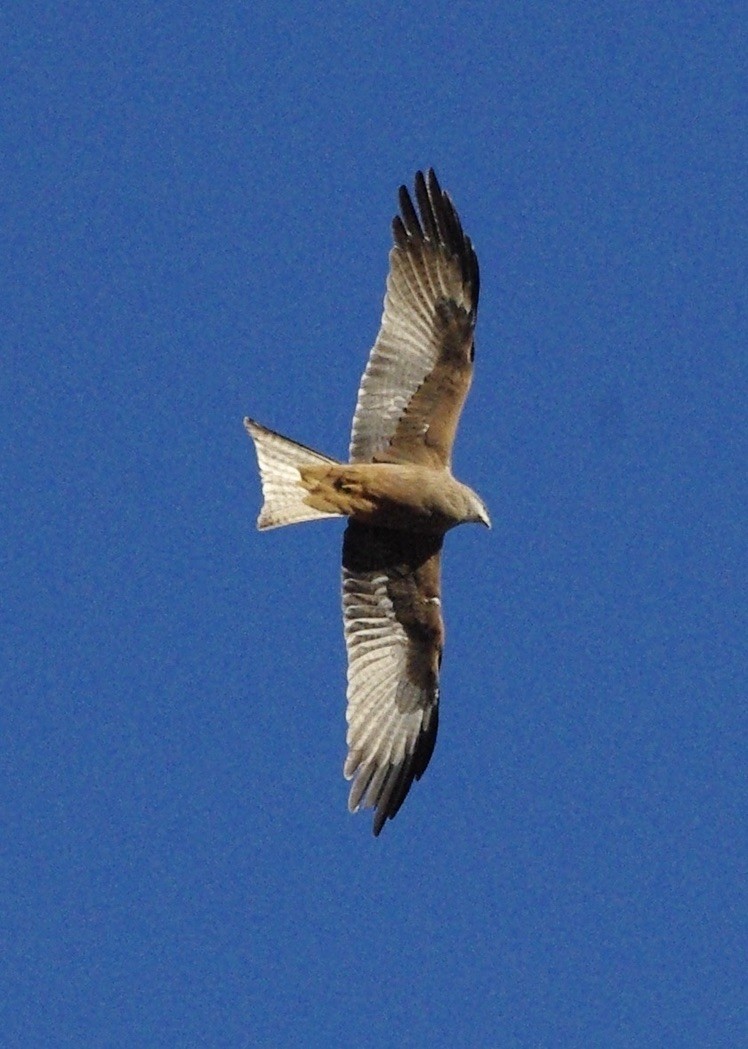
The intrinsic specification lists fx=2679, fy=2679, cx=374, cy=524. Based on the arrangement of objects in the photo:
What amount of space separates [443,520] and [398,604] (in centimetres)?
77

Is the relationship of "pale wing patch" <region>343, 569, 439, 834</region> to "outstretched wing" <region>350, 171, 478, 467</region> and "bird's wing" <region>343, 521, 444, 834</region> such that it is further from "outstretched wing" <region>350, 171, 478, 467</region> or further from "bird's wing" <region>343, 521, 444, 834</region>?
"outstretched wing" <region>350, 171, 478, 467</region>

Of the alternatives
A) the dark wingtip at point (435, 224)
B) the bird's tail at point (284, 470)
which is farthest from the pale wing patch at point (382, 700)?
the dark wingtip at point (435, 224)

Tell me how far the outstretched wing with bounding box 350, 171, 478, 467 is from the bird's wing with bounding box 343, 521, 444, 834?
1.97 ft

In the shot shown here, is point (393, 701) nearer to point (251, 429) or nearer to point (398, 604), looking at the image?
point (398, 604)

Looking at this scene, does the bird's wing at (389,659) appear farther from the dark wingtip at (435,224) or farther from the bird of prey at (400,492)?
the dark wingtip at (435,224)

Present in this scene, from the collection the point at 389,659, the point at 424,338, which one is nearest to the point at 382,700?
the point at 389,659

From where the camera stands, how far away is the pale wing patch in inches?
674

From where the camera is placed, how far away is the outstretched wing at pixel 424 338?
663 inches

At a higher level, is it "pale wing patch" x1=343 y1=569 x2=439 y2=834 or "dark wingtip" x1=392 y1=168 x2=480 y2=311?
"dark wingtip" x1=392 y1=168 x2=480 y2=311

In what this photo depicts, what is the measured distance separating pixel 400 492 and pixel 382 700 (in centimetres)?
151

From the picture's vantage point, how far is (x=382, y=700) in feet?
56.7

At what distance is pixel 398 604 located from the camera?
17.2 meters

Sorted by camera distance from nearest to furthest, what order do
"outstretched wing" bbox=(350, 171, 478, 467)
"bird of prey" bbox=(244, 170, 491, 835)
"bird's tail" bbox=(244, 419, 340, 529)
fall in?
"bird's tail" bbox=(244, 419, 340, 529) → "bird of prey" bbox=(244, 170, 491, 835) → "outstretched wing" bbox=(350, 171, 478, 467)

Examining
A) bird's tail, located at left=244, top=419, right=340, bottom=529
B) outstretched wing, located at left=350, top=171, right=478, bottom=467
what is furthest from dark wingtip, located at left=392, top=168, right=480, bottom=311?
bird's tail, located at left=244, top=419, right=340, bottom=529
